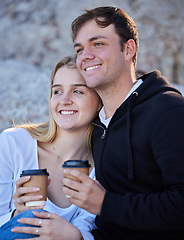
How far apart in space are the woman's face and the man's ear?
0.51 m

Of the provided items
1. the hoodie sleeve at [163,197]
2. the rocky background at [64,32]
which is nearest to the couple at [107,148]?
the hoodie sleeve at [163,197]

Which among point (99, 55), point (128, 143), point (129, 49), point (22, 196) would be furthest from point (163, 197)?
point (129, 49)

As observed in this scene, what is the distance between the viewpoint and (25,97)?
629 centimetres

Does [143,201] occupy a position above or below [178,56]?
below

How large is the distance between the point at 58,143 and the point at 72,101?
1.63 feet

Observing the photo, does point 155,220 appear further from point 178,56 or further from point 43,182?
point 178,56

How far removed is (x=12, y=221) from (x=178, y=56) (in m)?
6.90

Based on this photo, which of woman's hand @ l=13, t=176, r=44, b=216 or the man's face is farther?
the man's face

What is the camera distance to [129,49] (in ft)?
9.50

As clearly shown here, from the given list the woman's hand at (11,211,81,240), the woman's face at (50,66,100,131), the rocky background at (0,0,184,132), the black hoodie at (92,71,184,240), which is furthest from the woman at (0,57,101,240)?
the rocky background at (0,0,184,132)

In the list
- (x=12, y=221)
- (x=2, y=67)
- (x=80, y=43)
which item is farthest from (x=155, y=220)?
(x=2, y=67)

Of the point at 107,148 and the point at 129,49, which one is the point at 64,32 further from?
the point at 107,148

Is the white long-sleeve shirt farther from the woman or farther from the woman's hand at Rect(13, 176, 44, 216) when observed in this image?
the woman's hand at Rect(13, 176, 44, 216)

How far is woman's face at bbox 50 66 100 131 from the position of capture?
2998mm
